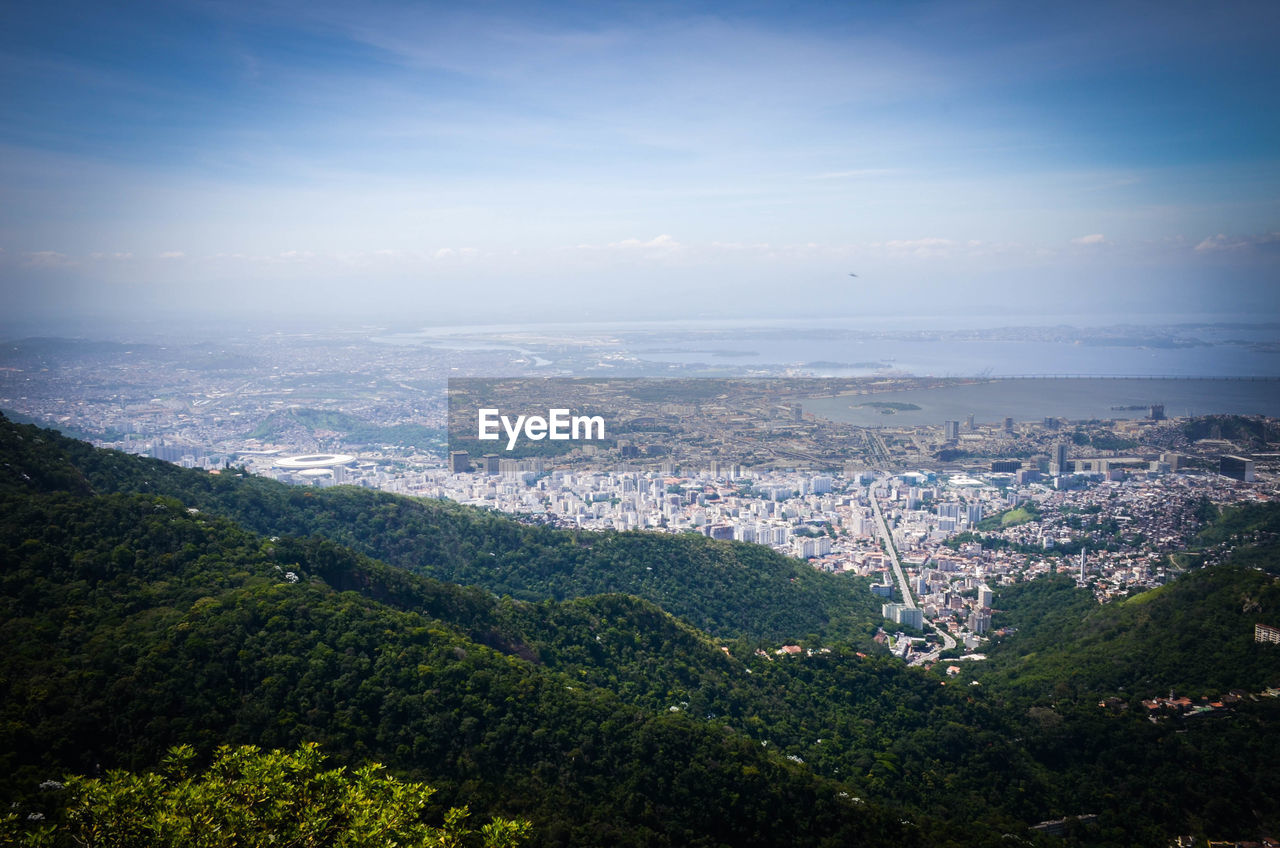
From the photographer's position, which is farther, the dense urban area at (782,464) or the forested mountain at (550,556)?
the dense urban area at (782,464)

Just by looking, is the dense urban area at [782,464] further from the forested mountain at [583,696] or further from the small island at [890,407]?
the forested mountain at [583,696]

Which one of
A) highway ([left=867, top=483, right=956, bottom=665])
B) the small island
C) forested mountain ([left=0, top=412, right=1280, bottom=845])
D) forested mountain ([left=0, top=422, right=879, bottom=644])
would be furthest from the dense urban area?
forested mountain ([left=0, top=412, right=1280, bottom=845])

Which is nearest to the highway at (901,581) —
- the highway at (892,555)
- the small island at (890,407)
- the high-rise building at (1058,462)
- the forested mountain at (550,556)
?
the highway at (892,555)

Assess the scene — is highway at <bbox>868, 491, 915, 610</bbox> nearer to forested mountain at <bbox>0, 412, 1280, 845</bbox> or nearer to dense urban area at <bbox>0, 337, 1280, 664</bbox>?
dense urban area at <bbox>0, 337, 1280, 664</bbox>

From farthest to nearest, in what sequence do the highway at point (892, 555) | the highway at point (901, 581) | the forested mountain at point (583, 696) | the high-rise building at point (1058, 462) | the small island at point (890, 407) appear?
the small island at point (890, 407) → the high-rise building at point (1058, 462) → the highway at point (892, 555) → the highway at point (901, 581) → the forested mountain at point (583, 696)

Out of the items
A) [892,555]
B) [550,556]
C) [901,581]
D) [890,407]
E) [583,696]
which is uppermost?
[890,407]

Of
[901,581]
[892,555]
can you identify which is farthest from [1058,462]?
[901,581]

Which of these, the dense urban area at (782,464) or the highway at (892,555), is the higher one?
the dense urban area at (782,464)

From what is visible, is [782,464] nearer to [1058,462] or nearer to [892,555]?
[892,555]
